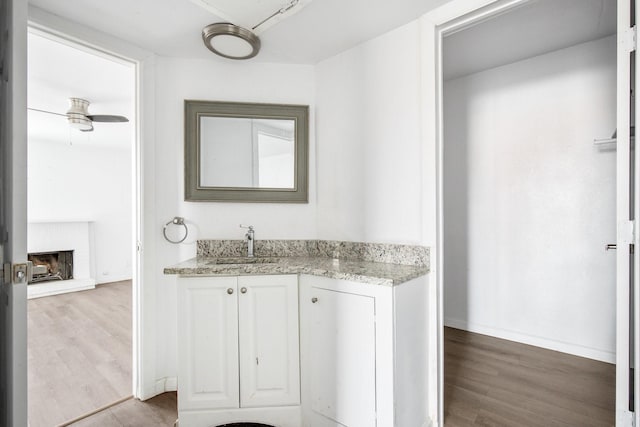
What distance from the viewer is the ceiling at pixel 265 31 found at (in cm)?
160

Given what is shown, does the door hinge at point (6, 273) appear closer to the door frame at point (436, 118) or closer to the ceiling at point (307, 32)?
the ceiling at point (307, 32)

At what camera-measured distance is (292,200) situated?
7.13 feet

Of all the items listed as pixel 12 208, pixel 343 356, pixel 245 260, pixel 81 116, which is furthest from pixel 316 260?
pixel 81 116

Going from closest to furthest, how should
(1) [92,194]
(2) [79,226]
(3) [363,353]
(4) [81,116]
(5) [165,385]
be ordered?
1. (3) [363,353]
2. (5) [165,385]
3. (4) [81,116]
4. (2) [79,226]
5. (1) [92,194]

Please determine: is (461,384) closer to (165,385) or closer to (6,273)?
(165,385)

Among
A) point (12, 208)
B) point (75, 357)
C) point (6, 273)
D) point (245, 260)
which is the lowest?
point (75, 357)

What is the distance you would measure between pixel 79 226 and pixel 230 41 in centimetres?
527

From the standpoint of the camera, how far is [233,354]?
164cm

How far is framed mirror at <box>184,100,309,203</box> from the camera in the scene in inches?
82.5

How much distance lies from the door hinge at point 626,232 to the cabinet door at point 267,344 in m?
1.53

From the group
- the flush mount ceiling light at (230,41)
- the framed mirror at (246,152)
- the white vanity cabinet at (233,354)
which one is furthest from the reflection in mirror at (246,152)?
the white vanity cabinet at (233,354)

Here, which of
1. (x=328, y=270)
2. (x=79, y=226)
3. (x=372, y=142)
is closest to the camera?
(x=328, y=270)

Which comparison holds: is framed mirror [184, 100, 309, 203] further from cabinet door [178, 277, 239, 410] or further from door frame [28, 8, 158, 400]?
cabinet door [178, 277, 239, 410]

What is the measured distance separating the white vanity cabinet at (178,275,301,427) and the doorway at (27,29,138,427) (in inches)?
25.8
